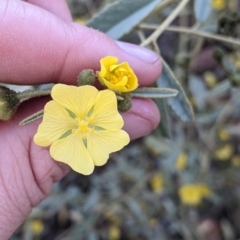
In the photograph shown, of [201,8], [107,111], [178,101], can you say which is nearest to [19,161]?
[107,111]

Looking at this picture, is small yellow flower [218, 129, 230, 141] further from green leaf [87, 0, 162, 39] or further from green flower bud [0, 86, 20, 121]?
green flower bud [0, 86, 20, 121]

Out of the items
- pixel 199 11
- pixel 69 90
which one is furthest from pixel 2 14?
pixel 199 11

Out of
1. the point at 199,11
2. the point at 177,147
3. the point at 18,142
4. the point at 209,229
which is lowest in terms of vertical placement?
the point at 209,229

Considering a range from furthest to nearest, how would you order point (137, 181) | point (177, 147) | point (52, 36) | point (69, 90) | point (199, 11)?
point (137, 181) → point (177, 147) → point (199, 11) → point (52, 36) → point (69, 90)

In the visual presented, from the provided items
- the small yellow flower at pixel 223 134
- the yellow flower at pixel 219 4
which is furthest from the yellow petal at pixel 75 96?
the small yellow flower at pixel 223 134

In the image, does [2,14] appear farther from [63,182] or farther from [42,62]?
[63,182]
